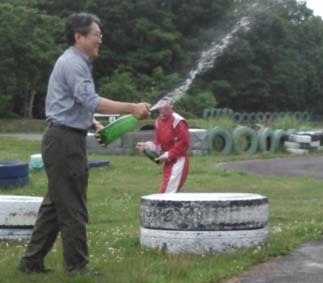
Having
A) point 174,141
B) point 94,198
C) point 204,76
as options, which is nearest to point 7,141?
point 94,198

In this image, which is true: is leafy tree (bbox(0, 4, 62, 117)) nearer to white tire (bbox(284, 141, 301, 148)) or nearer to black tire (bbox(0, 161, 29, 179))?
white tire (bbox(284, 141, 301, 148))

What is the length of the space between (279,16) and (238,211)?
6722 cm

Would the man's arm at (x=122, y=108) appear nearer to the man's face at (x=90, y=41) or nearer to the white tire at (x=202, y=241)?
the man's face at (x=90, y=41)

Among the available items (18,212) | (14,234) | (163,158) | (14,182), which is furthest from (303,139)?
(18,212)

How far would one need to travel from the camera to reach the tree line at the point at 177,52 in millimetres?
44656

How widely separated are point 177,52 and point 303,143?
1403 inches

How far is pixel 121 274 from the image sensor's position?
6457mm

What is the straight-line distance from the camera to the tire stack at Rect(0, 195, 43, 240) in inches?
312

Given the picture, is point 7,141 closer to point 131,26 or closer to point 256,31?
point 131,26

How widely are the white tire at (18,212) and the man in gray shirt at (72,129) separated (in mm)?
1489

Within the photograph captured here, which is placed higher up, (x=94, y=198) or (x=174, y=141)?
(x=174, y=141)

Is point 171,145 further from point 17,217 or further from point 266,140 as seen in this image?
point 266,140

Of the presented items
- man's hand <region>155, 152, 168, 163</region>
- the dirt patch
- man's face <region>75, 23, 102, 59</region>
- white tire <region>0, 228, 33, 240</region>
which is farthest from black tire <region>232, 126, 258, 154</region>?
man's face <region>75, 23, 102, 59</region>

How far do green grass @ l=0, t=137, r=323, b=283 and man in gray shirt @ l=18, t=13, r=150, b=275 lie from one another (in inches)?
11.7
